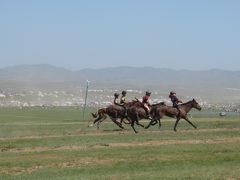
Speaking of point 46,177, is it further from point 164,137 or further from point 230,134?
point 230,134

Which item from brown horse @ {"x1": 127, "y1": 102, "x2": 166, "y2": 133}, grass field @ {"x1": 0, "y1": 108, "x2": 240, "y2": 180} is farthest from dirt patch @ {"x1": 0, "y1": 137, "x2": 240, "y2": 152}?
brown horse @ {"x1": 127, "y1": 102, "x2": 166, "y2": 133}

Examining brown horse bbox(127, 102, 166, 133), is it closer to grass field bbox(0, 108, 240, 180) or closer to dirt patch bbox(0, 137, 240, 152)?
grass field bbox(0, 108, 240, 180)

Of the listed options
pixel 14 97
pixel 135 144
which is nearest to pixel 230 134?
pixel 135 144

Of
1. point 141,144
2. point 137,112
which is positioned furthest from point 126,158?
point 137,112

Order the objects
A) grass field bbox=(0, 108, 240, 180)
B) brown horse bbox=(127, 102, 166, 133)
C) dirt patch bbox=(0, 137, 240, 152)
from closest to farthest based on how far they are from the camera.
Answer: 1. grass field bbox=(0, 108, 240, 180)
2. dirt patch bbox=(0, 137, 240, 152)
3. brown horse bbox=(127, 102, 166, 133)

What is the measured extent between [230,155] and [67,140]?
415 inches

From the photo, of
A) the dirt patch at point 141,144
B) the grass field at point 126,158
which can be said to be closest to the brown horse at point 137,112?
the grass field at point 126,158

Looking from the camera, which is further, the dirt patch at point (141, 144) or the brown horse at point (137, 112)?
the brown horse at point (137, 112)

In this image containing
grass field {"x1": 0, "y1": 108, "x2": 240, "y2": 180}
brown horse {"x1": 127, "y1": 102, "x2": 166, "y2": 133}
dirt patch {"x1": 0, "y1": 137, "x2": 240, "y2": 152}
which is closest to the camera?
grass field {"x1": 0, "y1": 108, "x2": 240, "y2": 180}

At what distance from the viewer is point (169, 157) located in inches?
890

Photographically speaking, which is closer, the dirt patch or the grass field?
the grass field

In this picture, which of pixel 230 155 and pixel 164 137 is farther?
pixel 164 137

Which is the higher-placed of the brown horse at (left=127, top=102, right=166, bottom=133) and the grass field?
the brown horse at (left=127, top=102, right=166, bottom=133)

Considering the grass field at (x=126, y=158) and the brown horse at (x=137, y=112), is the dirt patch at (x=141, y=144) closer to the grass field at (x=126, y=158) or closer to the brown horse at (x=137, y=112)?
the grass field at (x=126, y=158)
